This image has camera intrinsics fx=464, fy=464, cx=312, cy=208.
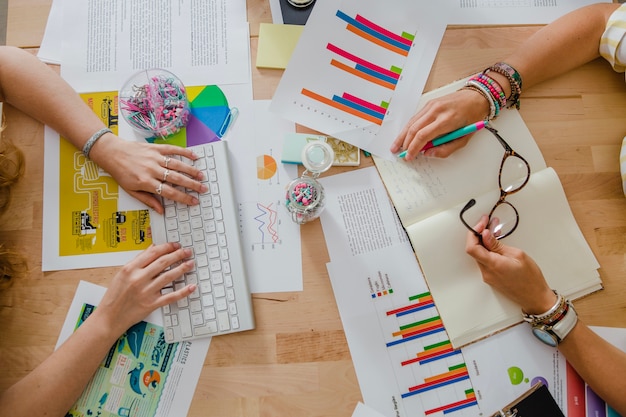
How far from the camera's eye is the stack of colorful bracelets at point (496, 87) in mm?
911

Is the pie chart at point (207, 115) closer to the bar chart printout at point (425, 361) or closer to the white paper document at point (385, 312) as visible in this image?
the white paper document at point (385, 312)

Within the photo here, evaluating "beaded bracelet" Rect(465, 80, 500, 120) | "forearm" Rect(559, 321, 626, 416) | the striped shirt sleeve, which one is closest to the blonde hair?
"beaded bracelet" Rect(465, 80, 500, 120)

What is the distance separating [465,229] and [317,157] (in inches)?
12.5

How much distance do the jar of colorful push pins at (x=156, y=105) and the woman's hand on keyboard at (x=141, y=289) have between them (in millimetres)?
238

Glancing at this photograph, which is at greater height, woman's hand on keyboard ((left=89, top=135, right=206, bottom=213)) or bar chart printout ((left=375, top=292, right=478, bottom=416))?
woman's hand on keyboard ((left=89, top=135, right=206, bottom=213))

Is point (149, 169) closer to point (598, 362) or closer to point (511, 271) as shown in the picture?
point (511, 271)

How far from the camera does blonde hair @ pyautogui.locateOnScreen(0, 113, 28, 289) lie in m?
0.84

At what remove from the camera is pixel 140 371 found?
2.76 feet

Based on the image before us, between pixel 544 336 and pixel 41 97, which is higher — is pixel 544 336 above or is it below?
below

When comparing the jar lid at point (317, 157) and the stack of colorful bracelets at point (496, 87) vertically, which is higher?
the stack of colorful bracelets at point (496, 87)

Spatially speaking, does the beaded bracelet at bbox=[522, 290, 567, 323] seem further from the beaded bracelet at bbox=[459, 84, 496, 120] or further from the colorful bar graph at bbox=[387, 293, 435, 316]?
the beaded bracelet at bbox=[459, 84, 496, 120]

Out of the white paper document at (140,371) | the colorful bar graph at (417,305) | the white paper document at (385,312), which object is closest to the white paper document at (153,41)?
the white paper document at (385,312)

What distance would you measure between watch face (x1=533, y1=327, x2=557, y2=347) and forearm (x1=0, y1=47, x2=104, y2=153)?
0.91 m

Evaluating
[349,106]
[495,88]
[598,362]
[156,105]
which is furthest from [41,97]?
[598,362]
